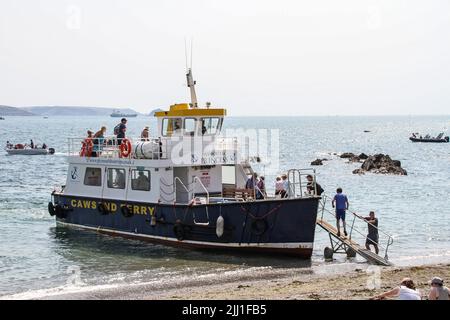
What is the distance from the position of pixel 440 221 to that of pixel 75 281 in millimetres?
17401

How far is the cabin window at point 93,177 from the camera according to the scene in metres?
24.9

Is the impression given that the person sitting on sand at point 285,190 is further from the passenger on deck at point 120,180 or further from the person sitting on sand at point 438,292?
the person sitting on sand at point 438,292

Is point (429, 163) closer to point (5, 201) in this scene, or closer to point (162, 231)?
point (5, 201)

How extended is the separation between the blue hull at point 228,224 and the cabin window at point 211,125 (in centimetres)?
294

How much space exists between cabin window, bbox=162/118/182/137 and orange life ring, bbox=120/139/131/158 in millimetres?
1270

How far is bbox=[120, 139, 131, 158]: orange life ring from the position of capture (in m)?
23.4

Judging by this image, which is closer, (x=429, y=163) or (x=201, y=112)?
(x=201, y=112)

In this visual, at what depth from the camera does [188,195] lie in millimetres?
22406

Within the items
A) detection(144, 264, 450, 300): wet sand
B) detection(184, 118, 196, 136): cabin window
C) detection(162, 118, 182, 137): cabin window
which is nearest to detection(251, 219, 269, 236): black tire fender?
detection(144, 264, 450, 300): wet sand

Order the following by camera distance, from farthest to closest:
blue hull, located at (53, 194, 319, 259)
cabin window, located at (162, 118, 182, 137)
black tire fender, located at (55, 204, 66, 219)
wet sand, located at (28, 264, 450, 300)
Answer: black tire fender, located at (55, 204, 66, 219)
cabin window, located at (162, 118, 182, 137)
blue hull, located at (53, 194, 319, 259)
wet sand, located at (28, 264, 450, 300)

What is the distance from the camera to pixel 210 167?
910 inches

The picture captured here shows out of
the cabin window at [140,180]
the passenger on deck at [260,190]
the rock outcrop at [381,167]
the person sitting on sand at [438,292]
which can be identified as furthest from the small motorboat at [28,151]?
the person sitting on sand at [438,292]

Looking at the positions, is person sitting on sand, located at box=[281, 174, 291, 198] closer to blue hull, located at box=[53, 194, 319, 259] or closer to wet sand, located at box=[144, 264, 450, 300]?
blue hull, located at box=[53, 194, 319, 259]
